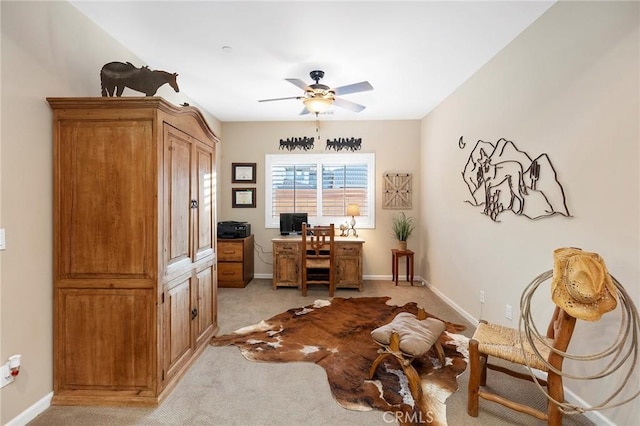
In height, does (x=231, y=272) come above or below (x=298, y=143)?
below

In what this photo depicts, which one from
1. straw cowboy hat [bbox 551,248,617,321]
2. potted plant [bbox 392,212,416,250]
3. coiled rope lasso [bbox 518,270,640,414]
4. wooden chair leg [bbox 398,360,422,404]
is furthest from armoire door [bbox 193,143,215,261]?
potted plant [bbox 392,212,416,250]

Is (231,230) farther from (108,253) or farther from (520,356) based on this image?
(520,356)

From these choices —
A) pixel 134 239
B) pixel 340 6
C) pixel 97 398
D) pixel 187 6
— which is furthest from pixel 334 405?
pixel 187 6

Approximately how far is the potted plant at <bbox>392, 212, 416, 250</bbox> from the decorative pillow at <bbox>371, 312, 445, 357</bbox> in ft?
7.77

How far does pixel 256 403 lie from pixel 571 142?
278cm

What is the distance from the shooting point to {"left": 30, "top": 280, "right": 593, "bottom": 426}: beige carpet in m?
1.82

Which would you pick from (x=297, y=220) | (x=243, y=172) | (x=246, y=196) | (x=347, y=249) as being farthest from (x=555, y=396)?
(x=243, y=172)

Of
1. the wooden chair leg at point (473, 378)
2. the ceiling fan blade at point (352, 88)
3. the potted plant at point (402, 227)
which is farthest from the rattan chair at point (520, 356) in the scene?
the potted plant at point (402, 227)

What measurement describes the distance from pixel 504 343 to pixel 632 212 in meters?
1.03

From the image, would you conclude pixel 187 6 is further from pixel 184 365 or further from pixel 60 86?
pixel 184 365

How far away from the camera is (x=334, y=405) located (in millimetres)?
1969

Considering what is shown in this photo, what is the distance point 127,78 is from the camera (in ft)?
7.20

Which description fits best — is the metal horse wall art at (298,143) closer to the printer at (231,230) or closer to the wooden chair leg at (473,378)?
the printer at (231,230)

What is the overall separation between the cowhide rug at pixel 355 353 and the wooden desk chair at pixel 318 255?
0.49 m
